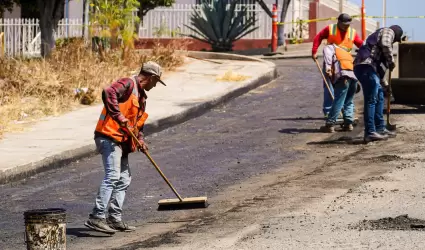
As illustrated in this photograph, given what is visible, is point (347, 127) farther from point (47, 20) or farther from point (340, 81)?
point (47, 20)

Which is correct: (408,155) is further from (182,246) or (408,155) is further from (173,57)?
(173,57)

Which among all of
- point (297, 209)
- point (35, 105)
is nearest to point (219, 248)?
point (297, 209)

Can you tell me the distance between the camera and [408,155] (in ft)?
47.9

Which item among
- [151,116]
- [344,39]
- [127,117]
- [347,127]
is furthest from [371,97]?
[127,117]

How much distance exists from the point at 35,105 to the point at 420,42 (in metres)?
6.32

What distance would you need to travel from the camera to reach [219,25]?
34.4 m

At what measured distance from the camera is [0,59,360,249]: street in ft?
36.9

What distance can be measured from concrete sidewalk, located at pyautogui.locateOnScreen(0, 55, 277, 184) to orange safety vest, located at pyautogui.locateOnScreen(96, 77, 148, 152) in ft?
10.4

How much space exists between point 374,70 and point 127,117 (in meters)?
6.15

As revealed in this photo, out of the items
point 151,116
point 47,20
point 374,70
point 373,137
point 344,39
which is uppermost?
point 47,20

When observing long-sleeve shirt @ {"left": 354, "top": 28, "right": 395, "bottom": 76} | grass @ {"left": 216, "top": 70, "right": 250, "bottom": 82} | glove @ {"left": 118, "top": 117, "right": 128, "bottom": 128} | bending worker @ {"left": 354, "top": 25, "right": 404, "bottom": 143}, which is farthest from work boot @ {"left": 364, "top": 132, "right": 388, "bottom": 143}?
grass @ {"left": 216, "top": 70, "right": 250, "bottom": 82}

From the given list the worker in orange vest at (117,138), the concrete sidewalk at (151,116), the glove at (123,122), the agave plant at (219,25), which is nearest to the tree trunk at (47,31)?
the concrete sidewalk at (151,116)

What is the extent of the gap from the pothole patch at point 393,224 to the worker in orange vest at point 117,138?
205 centimetres

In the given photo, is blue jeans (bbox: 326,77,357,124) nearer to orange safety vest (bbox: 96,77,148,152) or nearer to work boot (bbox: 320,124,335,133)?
work boot (bbox: 320,124,335,133)
